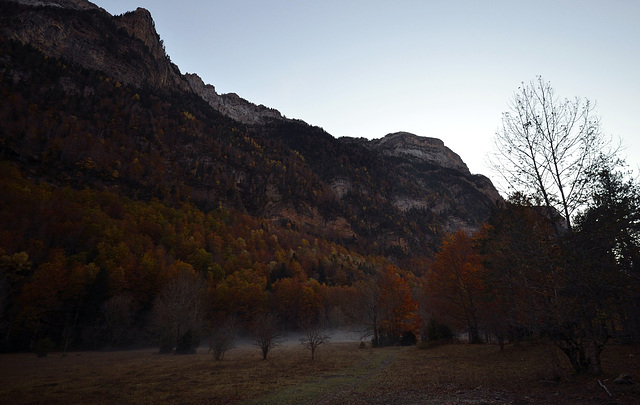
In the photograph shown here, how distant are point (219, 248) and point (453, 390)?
75.3 meters

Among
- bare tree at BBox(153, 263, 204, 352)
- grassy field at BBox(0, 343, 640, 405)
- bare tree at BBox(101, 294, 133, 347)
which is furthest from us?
bare tree at BBox(101, 294, 133, 347)

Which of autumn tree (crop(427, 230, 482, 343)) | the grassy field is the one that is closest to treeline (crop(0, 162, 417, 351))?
autumn tree (crop(427, 230, 482, 343))

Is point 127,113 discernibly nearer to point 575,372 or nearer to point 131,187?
point 131,187

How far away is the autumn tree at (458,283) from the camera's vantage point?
2836 cm

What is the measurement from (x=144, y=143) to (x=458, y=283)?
141 meters

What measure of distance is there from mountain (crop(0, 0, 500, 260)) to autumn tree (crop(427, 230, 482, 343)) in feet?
331

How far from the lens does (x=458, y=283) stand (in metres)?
28.4

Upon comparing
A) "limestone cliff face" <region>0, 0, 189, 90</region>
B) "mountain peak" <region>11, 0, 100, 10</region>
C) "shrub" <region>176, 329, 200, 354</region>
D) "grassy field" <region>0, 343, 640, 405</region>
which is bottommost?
"shrub" <region>176, 329, 200, 354</region>

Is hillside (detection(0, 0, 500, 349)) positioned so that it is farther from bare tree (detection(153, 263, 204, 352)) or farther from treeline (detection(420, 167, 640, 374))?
treeline (detection(420, 167, 640, 374))

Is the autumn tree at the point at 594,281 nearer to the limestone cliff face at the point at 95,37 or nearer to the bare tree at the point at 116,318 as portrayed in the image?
the bare tree at the point at 116,318

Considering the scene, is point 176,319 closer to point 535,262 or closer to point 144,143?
point 535,262

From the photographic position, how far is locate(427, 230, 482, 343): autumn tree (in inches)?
1117

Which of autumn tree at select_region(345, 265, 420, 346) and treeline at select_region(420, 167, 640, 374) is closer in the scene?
treeline at select_region(420, 167, 640, 374)

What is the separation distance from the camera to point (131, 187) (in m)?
101
